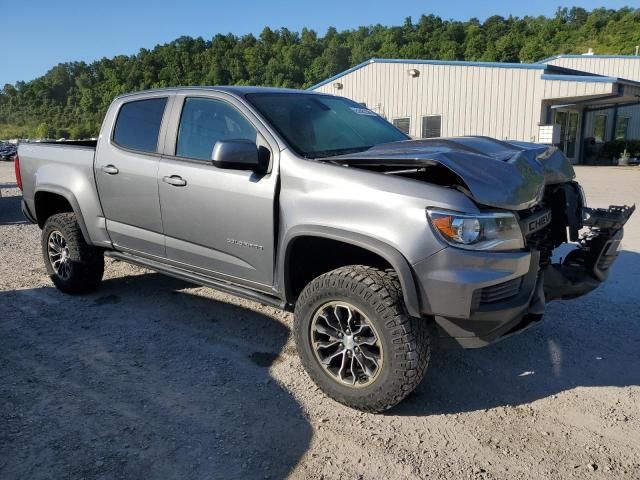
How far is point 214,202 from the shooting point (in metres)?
3.60

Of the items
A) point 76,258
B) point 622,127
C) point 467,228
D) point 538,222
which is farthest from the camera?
point 622,127

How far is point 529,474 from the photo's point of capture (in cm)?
250

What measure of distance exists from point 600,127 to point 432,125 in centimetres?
1053

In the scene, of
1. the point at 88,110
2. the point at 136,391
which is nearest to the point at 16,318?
the point at 136,391

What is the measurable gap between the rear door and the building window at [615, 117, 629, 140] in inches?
1121

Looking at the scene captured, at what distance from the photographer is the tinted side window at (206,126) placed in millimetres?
3671

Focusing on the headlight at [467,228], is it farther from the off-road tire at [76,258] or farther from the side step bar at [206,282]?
the off-road tire at [76,258]

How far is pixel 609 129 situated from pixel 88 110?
90.5 m

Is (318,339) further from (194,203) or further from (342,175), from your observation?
(194,203)

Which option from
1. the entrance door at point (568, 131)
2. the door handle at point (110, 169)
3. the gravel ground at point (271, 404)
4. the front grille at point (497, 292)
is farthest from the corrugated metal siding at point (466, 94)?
the door handle at point (110, 169)

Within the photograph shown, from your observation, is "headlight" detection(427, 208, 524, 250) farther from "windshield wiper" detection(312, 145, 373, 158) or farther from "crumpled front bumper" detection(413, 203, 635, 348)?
"windshield wiper" detection(312, 145, 373, 158)

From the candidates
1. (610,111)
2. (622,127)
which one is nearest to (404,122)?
(610,111)

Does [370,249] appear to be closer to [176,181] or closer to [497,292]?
[497,292]

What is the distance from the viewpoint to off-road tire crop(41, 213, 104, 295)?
492 centimetres
